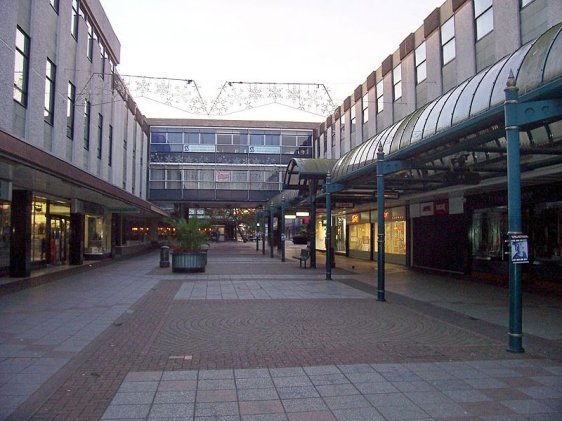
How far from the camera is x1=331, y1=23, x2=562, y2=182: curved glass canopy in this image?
294 inches

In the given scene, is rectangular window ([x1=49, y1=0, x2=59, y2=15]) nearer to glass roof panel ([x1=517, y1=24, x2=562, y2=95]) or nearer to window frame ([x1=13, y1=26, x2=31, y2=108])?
window frame ([x1=13, y1=26, x2=31, y2=108])

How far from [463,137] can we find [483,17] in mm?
7837

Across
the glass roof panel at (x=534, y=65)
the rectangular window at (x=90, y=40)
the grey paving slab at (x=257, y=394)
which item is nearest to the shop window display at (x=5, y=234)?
the rectangular window at (x=90, y=40)

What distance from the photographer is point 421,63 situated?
64.2ft

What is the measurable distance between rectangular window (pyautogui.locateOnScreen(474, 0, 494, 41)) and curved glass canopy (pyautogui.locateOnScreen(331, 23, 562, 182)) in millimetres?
4304

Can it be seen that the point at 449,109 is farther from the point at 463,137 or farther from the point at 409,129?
the point at 409,129

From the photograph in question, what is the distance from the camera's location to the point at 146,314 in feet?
32.1

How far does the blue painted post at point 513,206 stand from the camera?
22.5 feet

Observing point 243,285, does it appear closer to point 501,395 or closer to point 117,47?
point 501,395

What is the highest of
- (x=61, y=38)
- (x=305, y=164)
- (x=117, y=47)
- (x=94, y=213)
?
(x=117, y=47)

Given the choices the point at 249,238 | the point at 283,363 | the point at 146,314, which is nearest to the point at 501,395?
the point at 283,363

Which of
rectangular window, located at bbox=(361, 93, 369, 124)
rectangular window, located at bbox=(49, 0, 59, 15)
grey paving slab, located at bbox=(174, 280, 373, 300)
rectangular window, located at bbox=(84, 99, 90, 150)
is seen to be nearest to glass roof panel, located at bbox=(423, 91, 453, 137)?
grey paving slab, located at bbox=(174, 280, 373, 300)

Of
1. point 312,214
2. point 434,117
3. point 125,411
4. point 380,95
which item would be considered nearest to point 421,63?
point 380,95

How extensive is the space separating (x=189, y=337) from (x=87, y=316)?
2787 mm
